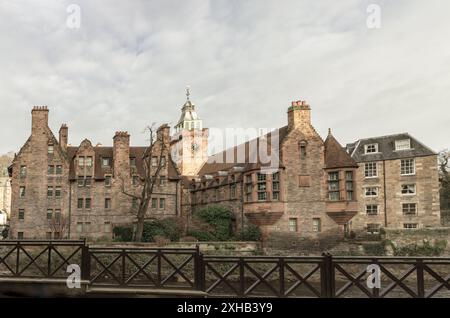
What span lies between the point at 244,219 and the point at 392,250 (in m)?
12.7

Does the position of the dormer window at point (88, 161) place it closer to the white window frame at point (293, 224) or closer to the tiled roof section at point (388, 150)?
the white window frame at point (293, 224)

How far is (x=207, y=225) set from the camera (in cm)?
3325

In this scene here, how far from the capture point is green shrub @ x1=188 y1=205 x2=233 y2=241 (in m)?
32.4

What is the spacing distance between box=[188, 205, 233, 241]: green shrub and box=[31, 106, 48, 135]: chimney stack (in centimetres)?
1786

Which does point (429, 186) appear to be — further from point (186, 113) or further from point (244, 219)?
point (186, 113)

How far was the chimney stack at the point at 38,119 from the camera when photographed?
3664cm

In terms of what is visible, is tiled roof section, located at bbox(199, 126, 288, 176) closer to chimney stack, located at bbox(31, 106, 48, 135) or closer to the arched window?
the arched window

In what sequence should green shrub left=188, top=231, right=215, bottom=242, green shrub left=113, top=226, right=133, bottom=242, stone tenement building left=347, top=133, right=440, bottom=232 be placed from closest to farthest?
green shrub left=188, top=231, right=215, bottom=242 → green shrub left=113, top=226, right=133, bottom=242 → stone tenement building left=347, top=133, right=440, bottom=232

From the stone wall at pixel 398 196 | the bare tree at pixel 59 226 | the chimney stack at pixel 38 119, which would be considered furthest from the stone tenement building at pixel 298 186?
the chimney stack at pixel 38 119

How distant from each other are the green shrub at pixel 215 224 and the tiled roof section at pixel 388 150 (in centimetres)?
1872

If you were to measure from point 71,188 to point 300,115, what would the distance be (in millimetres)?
23399

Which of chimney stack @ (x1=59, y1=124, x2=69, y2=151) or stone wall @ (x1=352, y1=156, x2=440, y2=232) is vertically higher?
chimney stack @ (x1=59, y1=124, x2=69, y2=151)

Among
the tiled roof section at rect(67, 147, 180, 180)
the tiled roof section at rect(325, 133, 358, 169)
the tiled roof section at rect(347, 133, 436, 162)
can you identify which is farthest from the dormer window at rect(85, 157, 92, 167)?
the tiled roof section at rect(347, 133, 436, 162)

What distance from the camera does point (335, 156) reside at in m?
31.5
